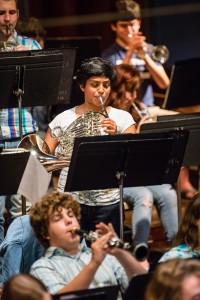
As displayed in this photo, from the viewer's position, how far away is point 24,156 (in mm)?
4734

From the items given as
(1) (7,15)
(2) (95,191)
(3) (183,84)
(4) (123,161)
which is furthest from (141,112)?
(4) (123,161)

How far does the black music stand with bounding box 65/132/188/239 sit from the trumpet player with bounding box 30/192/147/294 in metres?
0.40

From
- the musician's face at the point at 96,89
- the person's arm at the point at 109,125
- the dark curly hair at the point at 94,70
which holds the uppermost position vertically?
the dark curly hair at the point at 94,70

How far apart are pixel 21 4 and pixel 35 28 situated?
268mm

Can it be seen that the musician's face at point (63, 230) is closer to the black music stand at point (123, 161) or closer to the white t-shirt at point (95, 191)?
the black music stand at point (123, 161)

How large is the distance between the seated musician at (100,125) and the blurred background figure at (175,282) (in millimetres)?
1505

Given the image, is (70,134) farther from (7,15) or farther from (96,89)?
(7,15)

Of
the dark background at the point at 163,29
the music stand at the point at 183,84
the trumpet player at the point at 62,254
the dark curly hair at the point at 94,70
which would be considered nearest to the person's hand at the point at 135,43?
the music stand at the point at 183,84

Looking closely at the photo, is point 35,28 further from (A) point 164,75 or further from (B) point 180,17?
(B) point 180,17

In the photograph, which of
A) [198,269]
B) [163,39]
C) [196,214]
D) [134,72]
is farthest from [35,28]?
[198,269]

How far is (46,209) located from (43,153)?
865 mm

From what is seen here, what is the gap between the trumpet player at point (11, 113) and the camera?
6.07 m

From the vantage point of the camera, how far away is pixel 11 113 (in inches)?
244

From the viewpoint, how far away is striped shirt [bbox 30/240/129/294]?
14.2 feet
